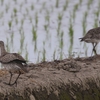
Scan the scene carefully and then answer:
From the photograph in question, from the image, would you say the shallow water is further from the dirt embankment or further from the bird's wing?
the bird's wing

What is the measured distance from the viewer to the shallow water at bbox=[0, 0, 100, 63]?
9055mm

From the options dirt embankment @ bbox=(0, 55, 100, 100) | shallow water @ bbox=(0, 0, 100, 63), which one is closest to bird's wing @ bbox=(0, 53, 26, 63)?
dirt embankment @ bbox=(0, 55, 100, 100)

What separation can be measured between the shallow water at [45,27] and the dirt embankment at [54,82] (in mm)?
1660

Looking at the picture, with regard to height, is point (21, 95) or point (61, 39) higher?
point (61, 39)

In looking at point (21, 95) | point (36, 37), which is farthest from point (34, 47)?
point (21, 95)

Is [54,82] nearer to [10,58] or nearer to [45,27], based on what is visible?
[10,58]

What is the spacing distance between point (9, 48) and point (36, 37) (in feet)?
2.47

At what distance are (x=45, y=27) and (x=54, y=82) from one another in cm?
452

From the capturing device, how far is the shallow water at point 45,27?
29.7ft

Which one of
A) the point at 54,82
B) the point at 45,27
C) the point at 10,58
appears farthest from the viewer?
the point at 45,27

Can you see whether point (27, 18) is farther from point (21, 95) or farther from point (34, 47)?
point (21, 95)

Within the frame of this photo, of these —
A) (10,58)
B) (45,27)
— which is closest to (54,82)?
(10,58)

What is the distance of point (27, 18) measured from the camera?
37.4 ft

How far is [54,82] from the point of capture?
594cm
